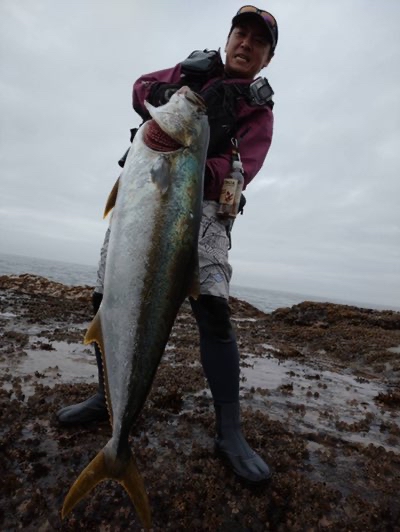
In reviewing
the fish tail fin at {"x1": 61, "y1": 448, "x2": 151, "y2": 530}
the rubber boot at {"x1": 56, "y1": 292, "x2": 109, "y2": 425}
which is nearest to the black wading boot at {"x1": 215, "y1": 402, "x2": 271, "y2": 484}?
the fish tail fin at {"x1": 61, "y1": 448, "x2": 151, "y2": 530}

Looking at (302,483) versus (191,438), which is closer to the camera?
(302,483)

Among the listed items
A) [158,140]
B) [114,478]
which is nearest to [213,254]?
[158,140]

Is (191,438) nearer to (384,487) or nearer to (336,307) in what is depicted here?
(384,487)

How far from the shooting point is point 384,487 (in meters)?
3.08

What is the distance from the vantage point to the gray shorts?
3260 mm

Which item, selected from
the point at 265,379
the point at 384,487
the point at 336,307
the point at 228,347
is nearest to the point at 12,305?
the point at 265,379

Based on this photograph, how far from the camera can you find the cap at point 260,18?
366 centimetres

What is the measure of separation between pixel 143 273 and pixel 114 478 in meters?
1.31

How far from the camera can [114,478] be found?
2332 millimetres

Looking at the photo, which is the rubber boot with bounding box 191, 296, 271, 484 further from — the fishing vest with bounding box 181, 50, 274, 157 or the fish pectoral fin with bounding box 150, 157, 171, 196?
the fishing vest with bounding box 181, 50, 274, 157

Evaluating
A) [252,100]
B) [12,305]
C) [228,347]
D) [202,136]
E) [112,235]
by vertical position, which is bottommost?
[12,305]

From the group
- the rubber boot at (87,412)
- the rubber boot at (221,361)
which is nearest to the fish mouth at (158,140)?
the rubber boot at (221,361)

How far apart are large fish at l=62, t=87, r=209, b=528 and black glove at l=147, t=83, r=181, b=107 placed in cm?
70

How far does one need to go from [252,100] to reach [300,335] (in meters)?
11.7
